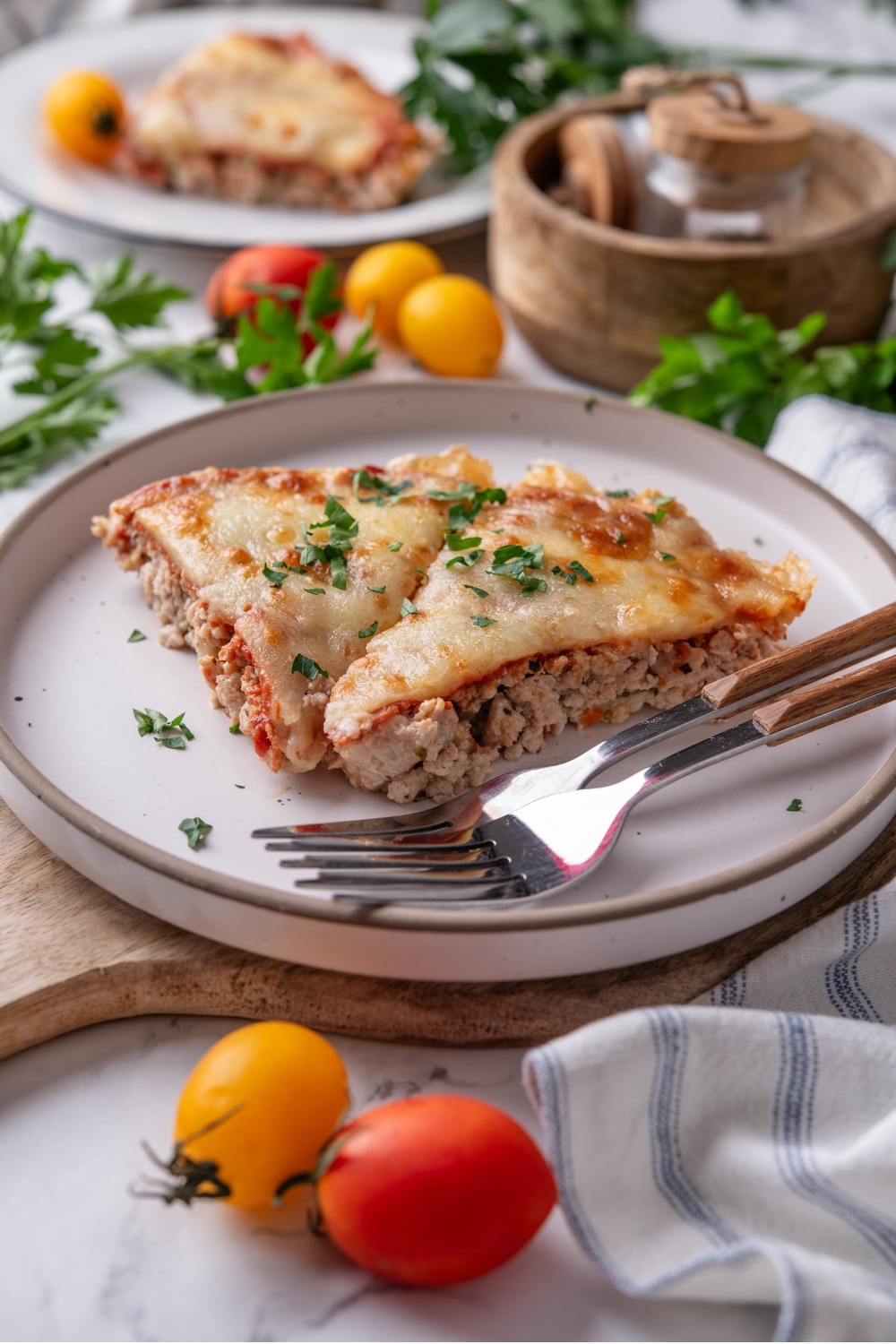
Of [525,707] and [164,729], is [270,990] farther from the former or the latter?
[525,707]

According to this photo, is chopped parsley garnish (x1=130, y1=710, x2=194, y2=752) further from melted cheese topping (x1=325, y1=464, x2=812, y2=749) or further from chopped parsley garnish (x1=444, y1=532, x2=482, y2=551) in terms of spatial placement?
chopped parsley garnish (x1=444, y1=532, x2=482, y2=551)

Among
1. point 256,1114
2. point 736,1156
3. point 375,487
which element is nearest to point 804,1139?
point 736,1156

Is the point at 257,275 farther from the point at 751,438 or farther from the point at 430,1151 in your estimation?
the point at 430,1151

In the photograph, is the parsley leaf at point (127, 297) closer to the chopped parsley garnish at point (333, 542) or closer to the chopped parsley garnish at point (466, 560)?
the chopped parsley garnish at point (333, 542)

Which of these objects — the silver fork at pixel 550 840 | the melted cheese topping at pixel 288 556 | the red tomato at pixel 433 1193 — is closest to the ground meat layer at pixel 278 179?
the melted cheese topping at pixel 288 556

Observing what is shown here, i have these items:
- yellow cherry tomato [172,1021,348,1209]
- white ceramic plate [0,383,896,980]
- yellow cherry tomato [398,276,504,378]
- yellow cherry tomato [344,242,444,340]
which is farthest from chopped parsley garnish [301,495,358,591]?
yellow cherry tomato [344,242,444,340]

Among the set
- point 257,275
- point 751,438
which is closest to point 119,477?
point 257,275
